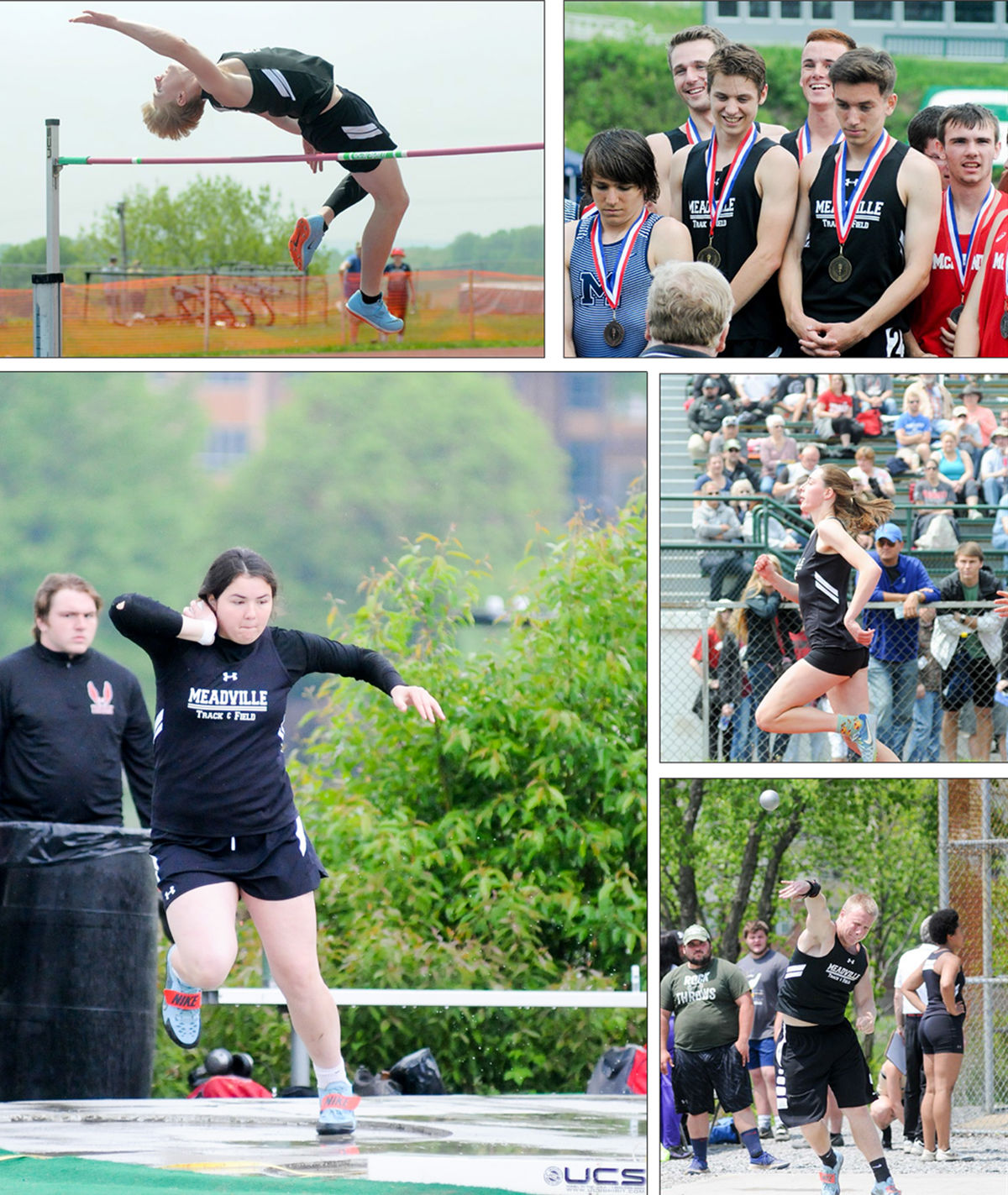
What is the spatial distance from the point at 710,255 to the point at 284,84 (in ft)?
4.87

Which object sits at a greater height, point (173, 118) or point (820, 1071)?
point (173, 118)

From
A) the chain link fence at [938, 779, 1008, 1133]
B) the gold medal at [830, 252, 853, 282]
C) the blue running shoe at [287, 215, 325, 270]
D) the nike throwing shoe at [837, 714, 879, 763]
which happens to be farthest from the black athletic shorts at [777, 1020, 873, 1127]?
the blue running shoe at [287, 215, 325, 270]

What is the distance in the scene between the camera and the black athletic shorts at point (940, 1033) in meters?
4.84

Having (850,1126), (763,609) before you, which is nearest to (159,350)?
(763,609)

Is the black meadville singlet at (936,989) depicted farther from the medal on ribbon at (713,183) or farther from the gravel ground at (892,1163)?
the medal on ribbon at (713,183)

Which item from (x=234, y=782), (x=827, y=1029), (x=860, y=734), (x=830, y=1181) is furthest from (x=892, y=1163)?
(x=234, y=782)

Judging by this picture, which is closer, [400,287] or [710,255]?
[710,255]

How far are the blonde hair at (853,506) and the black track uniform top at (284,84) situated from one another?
2060 millimetres

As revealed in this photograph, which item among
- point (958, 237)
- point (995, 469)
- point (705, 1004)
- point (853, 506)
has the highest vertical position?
point (958, 237)

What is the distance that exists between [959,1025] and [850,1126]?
61cm

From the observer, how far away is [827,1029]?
464 centimetres

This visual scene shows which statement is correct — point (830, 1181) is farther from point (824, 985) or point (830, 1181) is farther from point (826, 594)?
point (826, 594)

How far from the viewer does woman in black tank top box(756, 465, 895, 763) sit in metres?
4.53

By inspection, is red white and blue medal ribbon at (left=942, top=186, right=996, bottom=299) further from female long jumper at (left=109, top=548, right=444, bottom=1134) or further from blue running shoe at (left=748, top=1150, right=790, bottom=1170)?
blue running shoe at (left=748, top=1150, right=790, bottom=1170)
